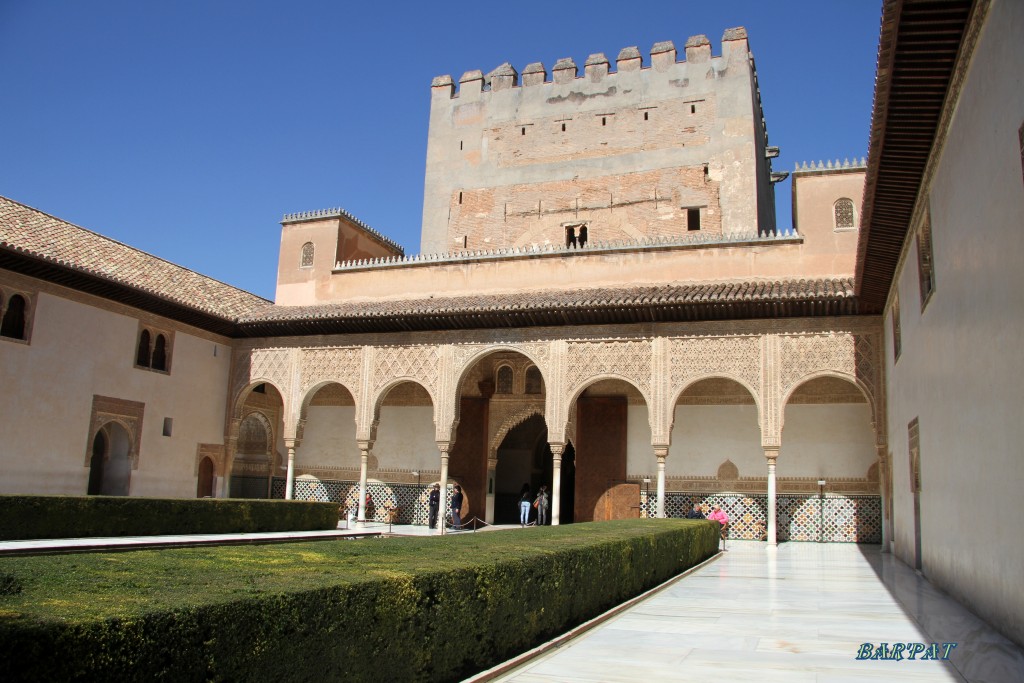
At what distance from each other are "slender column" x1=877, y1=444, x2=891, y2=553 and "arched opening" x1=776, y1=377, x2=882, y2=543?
2.94 feet

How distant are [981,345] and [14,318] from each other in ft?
45.6

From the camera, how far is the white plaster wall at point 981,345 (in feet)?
17.7

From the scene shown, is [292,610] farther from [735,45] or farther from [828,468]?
[735,45]

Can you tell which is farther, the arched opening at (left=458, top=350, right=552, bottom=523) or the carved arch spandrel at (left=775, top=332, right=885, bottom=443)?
the arched opening at (left=458, top=350, right=552, bottom=523)

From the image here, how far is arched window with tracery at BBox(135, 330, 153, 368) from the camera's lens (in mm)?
16347

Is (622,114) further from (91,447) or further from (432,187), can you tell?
(91,447)

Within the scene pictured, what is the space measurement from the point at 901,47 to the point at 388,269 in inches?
564

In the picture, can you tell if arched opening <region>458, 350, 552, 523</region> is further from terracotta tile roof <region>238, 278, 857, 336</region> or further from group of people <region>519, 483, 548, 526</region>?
terracotta tile roof <region>238, 278, 857, 336</region>

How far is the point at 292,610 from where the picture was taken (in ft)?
10.7

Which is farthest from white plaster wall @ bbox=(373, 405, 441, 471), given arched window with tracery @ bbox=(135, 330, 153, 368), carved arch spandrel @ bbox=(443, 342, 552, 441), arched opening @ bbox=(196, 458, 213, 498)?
arched window with tracery @ bbox=(135, 330, 153, 368)

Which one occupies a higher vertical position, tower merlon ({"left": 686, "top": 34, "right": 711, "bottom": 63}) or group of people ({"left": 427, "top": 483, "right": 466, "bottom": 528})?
tower merlon ({"left": 686, "top": 34, "right": 711, "bottom": 63})

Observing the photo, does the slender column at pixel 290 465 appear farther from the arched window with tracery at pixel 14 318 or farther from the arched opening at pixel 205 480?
the arched window with tracery at pixel 14 318

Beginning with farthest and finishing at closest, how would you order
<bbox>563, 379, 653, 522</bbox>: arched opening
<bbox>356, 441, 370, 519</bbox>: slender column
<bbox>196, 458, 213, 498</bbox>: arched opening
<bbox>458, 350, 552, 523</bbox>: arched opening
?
<bbox>458, 350, 552, 523</bbox>: arched opening, <bbox>196, 458, 213, 498</bbox>: arched opening, <bbox>356, 441, 370, 519</bbox>: slender column, <bbox>563, 379, 653, 522</bbox>: arched opening

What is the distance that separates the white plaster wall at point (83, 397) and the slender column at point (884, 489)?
13160 mm
